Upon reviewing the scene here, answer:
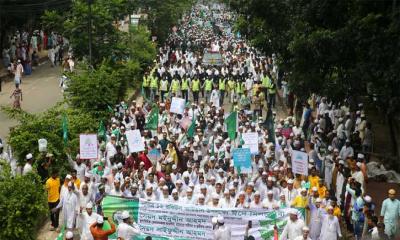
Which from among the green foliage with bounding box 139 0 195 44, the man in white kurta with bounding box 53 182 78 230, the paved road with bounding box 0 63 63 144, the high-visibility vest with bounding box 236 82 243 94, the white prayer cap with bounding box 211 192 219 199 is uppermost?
the green foliage with bounding box 139 0 195 44

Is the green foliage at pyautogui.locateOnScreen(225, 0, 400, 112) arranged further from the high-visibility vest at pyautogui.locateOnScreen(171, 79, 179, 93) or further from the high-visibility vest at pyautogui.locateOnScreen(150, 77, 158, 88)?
the high-visibility vest at pyautogui.locateOnScreen(150, 77, 158, 88)

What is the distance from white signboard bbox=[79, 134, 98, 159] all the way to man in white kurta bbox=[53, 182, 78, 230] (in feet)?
5.16

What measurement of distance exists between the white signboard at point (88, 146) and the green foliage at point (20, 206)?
1555 mm

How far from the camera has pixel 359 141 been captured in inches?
676

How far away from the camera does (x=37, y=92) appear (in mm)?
29000

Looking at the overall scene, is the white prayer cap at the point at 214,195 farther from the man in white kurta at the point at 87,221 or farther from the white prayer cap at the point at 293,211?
the man in white kurta at the point at 87,221

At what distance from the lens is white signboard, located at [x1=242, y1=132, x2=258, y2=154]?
14742 mm

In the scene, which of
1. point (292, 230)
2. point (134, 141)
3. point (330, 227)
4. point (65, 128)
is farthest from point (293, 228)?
point (65, 128)

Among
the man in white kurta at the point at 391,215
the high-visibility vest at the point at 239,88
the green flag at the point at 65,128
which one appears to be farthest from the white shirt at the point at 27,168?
the high-visibility vest at the point at 239,88

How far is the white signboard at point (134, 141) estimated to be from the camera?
→ 1462 centimetres

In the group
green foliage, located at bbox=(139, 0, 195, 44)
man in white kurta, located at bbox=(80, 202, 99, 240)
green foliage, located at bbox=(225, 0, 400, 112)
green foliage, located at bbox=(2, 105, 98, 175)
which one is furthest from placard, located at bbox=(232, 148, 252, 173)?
green foliage, located at bbox=(139, 0, 195, 44)

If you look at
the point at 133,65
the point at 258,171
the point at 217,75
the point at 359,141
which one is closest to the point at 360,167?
the point at 258,171

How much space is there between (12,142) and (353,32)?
24.0 ft

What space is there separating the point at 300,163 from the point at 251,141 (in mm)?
2019
